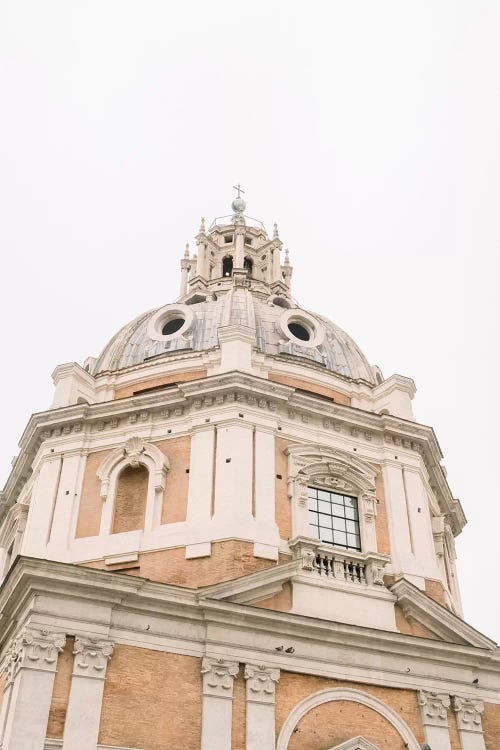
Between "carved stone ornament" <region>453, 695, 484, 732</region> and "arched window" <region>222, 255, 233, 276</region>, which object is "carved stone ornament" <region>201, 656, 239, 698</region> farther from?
"arched window" <region>222, 255, 233, 276</region>

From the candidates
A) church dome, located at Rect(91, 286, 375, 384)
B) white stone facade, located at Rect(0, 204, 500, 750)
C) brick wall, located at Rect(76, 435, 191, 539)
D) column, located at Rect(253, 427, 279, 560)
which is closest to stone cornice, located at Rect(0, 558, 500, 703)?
white stone facade, located at Rect(0, 204, 500, 750)

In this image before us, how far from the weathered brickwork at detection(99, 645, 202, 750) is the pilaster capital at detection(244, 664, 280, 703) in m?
1.15

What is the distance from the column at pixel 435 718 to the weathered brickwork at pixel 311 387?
10.2 meters

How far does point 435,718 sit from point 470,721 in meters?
1.02

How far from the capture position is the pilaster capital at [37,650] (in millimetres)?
18719

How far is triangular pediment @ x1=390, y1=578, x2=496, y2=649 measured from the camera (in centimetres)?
2327

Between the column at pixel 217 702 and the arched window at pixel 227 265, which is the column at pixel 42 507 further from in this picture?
the arched window at pixel 227 265

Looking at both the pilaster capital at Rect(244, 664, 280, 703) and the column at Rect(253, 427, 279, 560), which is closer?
the pilaster capital at Rect(244, 664, 280, 703)

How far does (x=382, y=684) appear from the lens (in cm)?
2152

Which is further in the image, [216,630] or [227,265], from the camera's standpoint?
[227,265]

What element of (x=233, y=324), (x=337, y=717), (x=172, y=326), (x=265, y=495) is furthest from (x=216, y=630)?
(x=172, y=326)

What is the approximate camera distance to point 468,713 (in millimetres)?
21984

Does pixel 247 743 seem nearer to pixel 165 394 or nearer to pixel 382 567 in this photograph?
pixel 382 567

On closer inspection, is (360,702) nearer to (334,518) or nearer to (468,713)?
(468,713)
